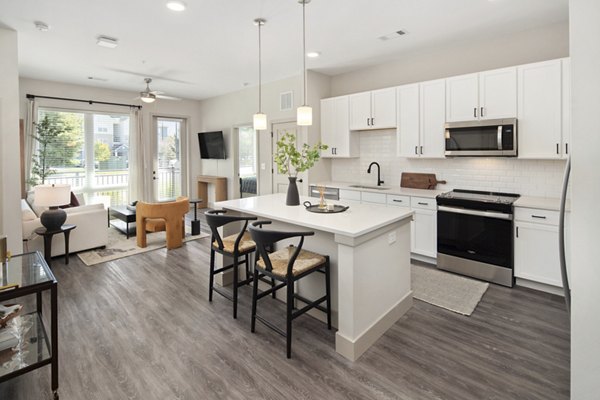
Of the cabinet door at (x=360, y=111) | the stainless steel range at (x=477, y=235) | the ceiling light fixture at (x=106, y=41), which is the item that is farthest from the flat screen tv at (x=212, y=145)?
the stainless steel range at (x=477, y=235)

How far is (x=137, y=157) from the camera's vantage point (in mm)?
7691

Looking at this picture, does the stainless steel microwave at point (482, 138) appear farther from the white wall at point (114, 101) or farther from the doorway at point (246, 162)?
the white wall at point (114, 101)

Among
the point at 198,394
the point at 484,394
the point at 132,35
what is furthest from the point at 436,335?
the point at 132,35

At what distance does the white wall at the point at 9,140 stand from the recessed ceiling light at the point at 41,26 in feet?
1.20

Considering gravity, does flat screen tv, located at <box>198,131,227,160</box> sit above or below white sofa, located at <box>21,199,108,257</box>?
above

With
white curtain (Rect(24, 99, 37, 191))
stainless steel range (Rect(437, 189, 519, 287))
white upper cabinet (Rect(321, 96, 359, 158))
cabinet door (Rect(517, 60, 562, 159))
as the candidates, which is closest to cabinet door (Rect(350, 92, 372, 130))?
white upper cabinet (Rect(321, 96, 359, 158))

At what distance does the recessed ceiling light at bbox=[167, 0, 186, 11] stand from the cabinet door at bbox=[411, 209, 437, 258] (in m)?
3.58

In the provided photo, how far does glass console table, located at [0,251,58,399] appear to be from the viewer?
181 centimetres

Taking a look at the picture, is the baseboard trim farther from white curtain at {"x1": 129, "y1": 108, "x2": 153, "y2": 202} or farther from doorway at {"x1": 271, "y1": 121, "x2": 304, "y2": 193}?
white curtain at {"x1": 129, "y1": 108, "x2": 153, "y2": 202}

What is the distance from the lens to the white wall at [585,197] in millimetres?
1366

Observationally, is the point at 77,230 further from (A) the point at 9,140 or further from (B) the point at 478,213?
(B) the point at 478,213

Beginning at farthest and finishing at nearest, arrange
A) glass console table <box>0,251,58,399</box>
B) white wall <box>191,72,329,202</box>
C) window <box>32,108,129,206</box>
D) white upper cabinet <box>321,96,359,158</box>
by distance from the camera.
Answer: window <box>32,108,129,206</box>, white wall <box>191,72,329,202</box>, white upper cabinet <box>321,96,359,158</box>, glass console table <box>0,251,58,399</box>

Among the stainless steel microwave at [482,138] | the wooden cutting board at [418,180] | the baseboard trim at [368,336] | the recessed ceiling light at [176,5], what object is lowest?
the baseboard trim at [368,336]

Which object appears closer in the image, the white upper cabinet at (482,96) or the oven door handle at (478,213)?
the oven door handle at (478,213)
